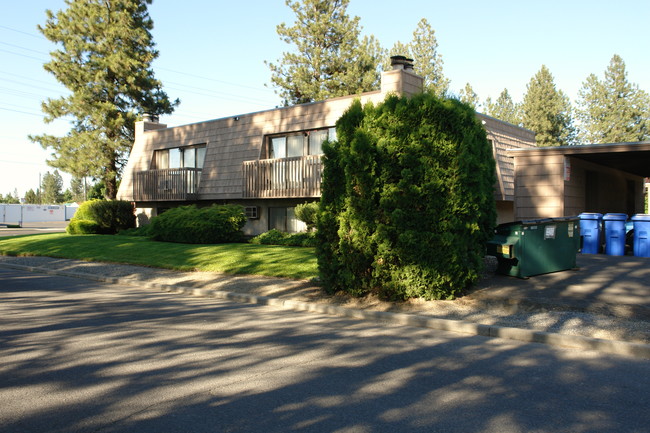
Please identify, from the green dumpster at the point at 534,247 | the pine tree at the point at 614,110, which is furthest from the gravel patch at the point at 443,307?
the pine tree at the point at 614,110

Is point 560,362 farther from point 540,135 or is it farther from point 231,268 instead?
point 540,135

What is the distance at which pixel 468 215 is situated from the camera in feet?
29.8

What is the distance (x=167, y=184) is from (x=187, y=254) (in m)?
9.35

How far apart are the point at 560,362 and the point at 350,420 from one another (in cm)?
304

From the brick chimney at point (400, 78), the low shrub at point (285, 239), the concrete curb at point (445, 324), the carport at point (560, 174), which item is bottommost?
the concrete curb at point (445, 324)

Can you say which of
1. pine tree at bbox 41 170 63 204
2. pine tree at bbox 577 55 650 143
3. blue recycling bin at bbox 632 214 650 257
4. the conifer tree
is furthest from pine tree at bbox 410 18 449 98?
pine tree at bbox 41 170 63 204

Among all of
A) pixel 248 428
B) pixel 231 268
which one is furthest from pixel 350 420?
pixel 231 268

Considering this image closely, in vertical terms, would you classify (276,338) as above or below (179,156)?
below

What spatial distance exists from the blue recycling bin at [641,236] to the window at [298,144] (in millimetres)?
10253

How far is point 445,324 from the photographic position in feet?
25.0

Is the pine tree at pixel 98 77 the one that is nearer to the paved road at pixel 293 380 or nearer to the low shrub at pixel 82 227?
the low shrub at pixel 82 227

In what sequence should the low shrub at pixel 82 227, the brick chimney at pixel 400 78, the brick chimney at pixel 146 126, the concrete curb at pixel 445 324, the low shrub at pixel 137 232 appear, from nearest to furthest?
1. the concrete curb at pixel 445 324
2. the brick chimney at pixel 400 78
3. the low shrub at pixel 137 232
4. the low shrub at pixel 82 227
5. the brick chimney at pixel 146 126

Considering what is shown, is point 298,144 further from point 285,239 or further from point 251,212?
point 285,239

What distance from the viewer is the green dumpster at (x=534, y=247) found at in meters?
10.3
